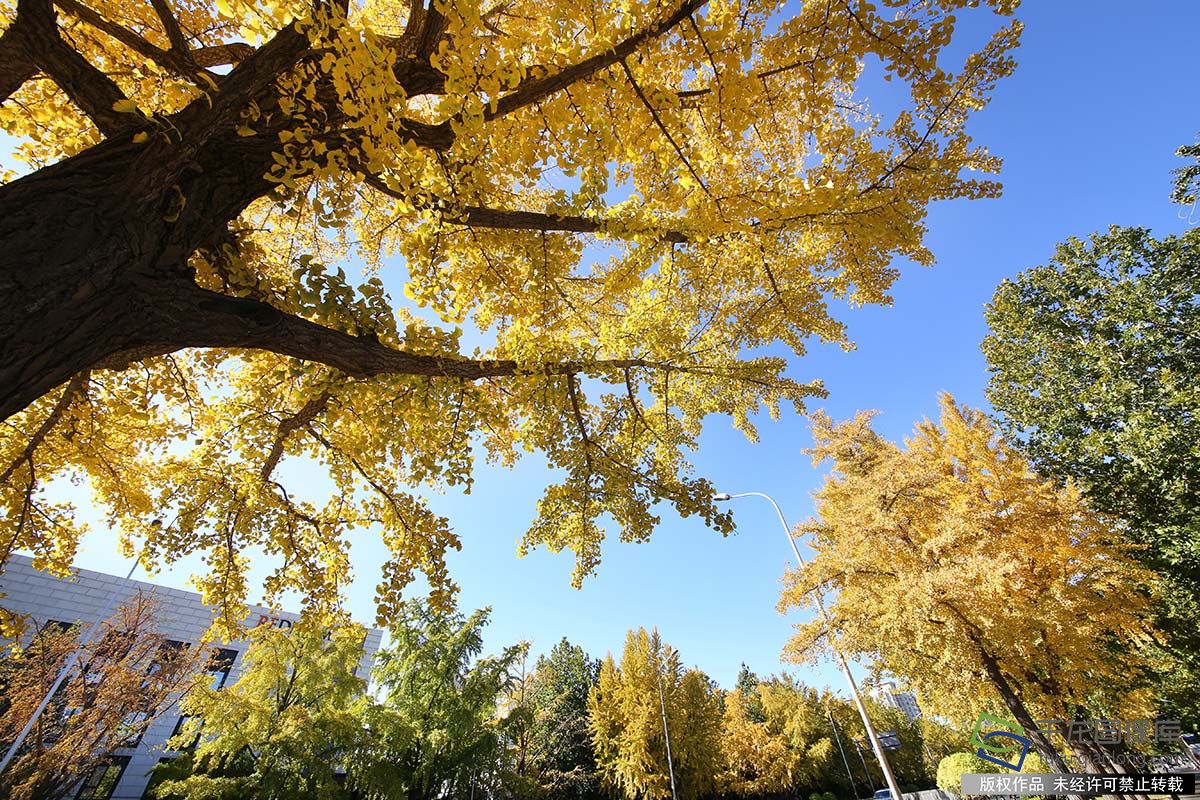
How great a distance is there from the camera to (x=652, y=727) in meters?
18.3

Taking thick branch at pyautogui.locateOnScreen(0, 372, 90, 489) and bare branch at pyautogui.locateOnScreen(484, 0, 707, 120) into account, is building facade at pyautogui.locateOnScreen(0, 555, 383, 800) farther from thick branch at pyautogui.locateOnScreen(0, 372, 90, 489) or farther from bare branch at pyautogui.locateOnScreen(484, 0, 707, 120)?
bare branch at pyautogui.locateOnScreen(484, 0, 707, 120)

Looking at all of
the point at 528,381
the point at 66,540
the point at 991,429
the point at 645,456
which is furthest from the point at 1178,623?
the point at 66,540

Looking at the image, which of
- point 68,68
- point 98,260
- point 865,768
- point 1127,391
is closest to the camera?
→ point 98,260

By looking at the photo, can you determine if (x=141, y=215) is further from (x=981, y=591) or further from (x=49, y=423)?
(x=981, y=591)

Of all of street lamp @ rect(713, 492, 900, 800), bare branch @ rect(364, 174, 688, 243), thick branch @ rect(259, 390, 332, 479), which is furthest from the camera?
street lamp @ rect(713, 492, 900, 800)

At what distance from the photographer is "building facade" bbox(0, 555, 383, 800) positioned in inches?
600

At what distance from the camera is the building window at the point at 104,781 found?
14684 mm

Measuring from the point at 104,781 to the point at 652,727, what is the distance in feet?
60.1

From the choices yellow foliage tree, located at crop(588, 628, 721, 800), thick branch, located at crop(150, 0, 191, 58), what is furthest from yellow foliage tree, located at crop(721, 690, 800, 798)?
thick branch, located at crop(150, 0, 191, 58)

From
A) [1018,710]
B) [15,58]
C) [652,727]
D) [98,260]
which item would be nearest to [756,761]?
[652,727]

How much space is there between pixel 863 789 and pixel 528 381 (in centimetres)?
3701

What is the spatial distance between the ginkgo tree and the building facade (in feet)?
41.9

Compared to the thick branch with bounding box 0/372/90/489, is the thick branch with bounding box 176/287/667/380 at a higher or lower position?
lower

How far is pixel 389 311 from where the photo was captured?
11.0 feet
